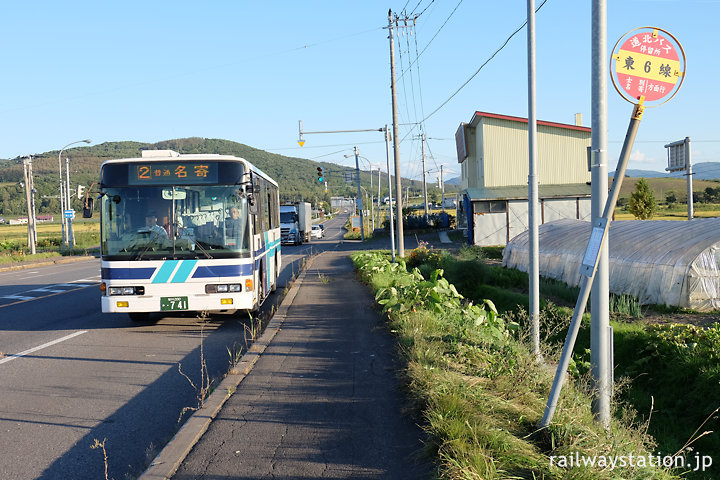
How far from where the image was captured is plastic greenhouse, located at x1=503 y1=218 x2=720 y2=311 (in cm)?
1248

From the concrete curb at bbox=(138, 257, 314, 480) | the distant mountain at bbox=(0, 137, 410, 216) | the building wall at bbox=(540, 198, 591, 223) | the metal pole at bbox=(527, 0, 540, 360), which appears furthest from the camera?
the distant mountain at bbox=(0, 137, 410, 216)

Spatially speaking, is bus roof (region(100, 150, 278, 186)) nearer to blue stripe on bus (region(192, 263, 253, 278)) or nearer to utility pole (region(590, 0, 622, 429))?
blue stripe on bus (region(192, 263, 253, 278))

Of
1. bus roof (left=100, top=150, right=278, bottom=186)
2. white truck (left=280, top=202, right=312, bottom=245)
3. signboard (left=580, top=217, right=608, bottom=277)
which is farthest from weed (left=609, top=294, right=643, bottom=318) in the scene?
white truck (left=280, top=202, right=312, bottom=245)

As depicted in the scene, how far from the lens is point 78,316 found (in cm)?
1336

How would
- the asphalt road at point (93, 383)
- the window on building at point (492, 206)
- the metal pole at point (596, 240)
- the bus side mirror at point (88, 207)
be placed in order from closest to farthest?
the metal pole at point (596, 240) → the asphalt road at point (93, 383) → the bus side mirror at point (88, 207) → the window on building at point (492, 206)

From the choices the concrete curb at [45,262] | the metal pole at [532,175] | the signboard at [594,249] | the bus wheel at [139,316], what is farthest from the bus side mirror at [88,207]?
the concrete curb at [45,262]

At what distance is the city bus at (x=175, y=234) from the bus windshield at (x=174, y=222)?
0.7 inches

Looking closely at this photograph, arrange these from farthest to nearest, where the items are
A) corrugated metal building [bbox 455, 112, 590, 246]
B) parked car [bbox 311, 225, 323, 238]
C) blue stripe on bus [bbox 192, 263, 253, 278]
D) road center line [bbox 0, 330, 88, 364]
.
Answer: parked car [bbox 311, 225, 323, 238] < corrugated metal building [bbox 455, 112, 590, 246] < blue stripe on bus [bbox 192, 263, 253, 278] < road center line [bbox 0, 330, 88, 364]

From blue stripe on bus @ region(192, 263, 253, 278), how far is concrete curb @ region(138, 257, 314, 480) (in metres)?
1.83

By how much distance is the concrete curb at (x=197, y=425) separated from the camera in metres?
4.52

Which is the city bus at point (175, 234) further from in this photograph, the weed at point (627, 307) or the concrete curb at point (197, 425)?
the weed at point (627, 307)

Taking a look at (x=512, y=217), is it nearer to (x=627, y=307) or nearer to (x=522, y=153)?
(x=522, y=153)

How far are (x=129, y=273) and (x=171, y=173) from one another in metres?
1.90

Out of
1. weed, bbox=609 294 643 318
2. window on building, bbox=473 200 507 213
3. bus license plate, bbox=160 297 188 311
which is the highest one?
window on building, bbox=473 200 507 213
